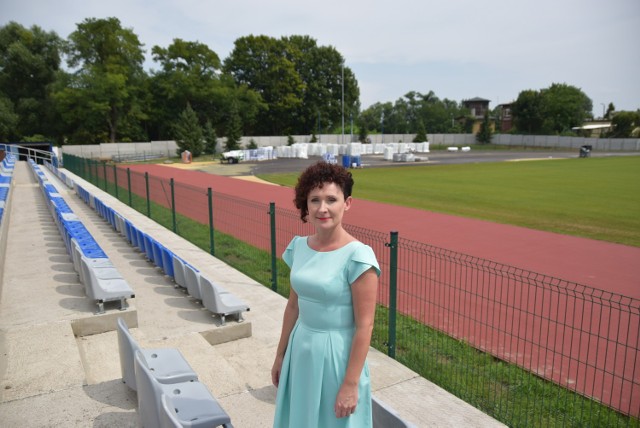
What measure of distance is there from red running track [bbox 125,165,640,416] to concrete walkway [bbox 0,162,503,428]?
4.51 ft

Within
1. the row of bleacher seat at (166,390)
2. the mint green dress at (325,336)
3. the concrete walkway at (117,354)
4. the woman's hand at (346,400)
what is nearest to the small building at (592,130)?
the concrete walkway at (117,354)

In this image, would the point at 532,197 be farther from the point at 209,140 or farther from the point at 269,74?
the point at 269,74

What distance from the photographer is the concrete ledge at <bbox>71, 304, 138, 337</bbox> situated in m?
5.32

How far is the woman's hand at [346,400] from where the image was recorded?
7.60 ft

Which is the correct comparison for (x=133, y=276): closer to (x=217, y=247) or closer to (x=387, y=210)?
(x=217, y=247)

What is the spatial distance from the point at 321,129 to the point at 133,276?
79583mm

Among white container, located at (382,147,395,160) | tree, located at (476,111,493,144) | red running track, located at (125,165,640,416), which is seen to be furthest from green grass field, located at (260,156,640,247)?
tree, located at (476,111,493,144)

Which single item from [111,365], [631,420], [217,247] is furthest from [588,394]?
[217,247]

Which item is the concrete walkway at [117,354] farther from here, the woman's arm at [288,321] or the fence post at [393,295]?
the woman's arm at [288,321]

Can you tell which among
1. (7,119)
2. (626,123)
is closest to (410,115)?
(626,123)

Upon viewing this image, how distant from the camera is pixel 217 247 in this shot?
11039mm

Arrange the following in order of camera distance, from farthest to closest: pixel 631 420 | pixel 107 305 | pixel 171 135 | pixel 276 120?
pixel 276 120 < pixel 171 135 < pixel 107 305 < pixel 631 420

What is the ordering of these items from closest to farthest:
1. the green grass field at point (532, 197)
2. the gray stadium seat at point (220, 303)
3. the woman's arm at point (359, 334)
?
the woman's arm at point (359, 334), the gray stadium seat at point (220, 303), the green grass field at point (532, 197)

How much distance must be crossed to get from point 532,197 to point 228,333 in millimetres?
19159
